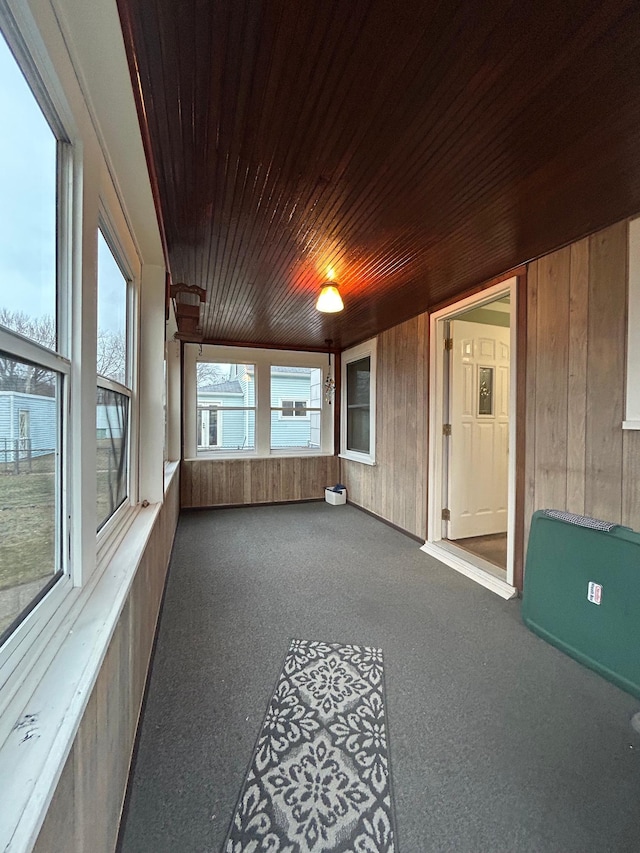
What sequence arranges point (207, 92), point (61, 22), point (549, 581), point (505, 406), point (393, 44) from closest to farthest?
point (61, 22) → point (393, 44) → point (207, 92) → point (549, 581) → point (505, 406)

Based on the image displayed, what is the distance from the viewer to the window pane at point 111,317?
1.36 m

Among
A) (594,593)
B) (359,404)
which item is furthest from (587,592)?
(359,404)

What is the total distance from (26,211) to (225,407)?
447cm

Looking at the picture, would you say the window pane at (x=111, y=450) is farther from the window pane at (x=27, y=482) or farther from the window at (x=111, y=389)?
the window pane at (x=27, y=482)

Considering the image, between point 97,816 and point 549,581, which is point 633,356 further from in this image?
point 97,816

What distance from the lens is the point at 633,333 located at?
191cm

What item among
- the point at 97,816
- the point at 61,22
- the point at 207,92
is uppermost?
the point at 207,92

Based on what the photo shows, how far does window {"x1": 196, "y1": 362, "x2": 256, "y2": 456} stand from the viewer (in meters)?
5.06

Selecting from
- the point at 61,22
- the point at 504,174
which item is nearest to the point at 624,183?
the point at 504,174

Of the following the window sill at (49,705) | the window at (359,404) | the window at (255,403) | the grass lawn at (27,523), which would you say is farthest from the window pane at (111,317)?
the window at (359,404)

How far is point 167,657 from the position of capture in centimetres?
190

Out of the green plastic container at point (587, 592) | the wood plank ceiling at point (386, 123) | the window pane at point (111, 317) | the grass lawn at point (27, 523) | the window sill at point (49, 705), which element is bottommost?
the green plastic container at point (587, 592)

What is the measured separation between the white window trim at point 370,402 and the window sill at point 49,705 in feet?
12.6

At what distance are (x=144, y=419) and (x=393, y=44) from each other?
79.8 inches
